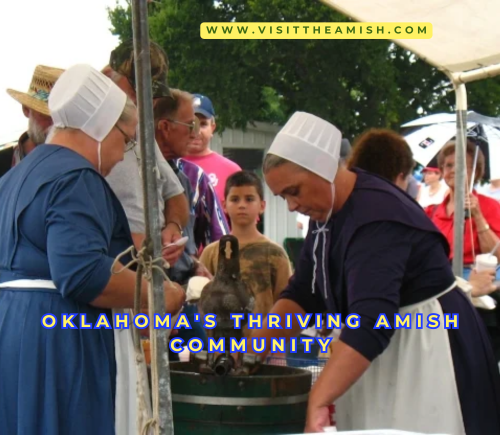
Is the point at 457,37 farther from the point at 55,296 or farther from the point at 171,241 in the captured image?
the point at 55,296

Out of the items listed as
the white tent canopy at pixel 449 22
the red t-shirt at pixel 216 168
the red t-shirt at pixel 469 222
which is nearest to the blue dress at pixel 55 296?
the white tent canopy at pixel 449 22

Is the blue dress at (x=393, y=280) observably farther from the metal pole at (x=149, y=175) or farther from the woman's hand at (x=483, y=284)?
the woman's hand at (x=483, y=284)

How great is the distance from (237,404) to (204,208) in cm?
186

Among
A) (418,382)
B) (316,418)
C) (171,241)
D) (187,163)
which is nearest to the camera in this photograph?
(316,418)

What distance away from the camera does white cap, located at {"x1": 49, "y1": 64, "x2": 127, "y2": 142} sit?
7.63ft

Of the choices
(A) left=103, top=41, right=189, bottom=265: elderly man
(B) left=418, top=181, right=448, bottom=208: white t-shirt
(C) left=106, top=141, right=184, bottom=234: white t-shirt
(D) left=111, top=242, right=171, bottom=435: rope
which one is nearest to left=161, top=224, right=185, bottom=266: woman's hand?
(A) left=103, top=41, right=189, bottom=265: elderly man

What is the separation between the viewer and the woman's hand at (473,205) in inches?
167

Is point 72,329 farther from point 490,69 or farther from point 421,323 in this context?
point 490,69

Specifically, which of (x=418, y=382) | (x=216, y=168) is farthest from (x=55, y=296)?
(x=216, y=168)

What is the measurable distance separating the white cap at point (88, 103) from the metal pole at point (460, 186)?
2053 millimetres

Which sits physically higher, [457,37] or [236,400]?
[457,37]

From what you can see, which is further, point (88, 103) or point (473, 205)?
point (473, 205)

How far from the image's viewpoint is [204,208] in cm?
407

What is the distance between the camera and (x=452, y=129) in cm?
564
